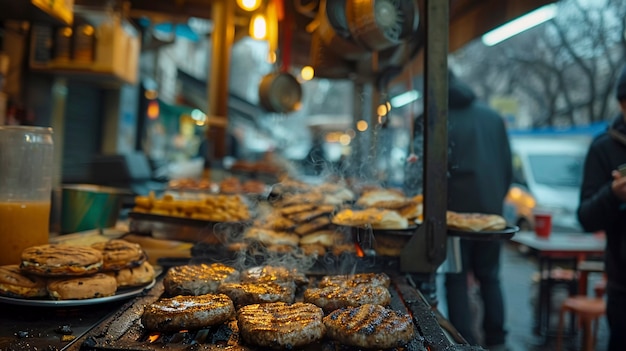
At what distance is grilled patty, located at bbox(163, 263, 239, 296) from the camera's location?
7.18ft

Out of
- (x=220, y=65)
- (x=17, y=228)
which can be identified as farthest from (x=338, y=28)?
(x=220, y=65)

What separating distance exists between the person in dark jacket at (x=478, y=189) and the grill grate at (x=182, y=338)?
285 cm

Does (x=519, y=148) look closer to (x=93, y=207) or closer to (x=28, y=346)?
(x=93, y=207)

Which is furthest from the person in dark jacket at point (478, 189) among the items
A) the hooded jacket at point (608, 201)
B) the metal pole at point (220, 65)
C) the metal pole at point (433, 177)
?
the metal pole at point (220, 65)

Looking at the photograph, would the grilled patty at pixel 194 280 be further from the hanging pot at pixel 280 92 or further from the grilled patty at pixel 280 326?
the hanging pot at pixel 280 92

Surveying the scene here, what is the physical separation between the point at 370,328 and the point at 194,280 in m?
0.95

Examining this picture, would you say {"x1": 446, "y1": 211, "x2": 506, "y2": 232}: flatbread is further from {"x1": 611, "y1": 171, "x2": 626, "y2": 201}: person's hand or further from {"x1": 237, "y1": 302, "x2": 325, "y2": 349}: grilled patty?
{"x1": 237, "y1": 302, "x2": 325, "y2": 349}: grilled patty

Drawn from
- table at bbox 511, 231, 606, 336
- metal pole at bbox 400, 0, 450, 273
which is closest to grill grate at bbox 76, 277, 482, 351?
metal pole at bbox 400, 0, 450, 273

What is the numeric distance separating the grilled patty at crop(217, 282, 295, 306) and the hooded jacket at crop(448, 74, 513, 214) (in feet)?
9.39

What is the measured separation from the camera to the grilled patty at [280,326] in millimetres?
1622

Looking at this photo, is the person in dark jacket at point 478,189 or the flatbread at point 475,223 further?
the person in dark jacket at point 478,189

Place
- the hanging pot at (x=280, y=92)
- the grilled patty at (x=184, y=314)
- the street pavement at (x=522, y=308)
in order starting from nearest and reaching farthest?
the grilled patty at (x=184, y=314) < the street pavement at (x=522, y=308) < the hanging pot at (x=280, y=92)

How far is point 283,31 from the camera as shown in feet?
23.8

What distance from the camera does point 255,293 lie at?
7.02 ft
